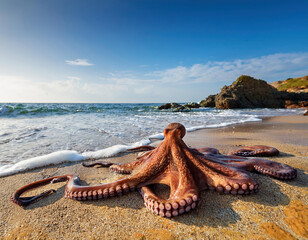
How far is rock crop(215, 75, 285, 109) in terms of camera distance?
31264 mm

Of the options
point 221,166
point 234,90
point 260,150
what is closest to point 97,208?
point 221,166

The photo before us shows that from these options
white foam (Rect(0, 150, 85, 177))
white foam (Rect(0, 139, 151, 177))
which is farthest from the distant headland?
white foam (Rect(0, 150, 85, 177))

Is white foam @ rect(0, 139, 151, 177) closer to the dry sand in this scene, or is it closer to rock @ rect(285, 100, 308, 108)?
the dry sand

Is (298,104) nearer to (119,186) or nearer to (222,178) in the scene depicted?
(222,178)

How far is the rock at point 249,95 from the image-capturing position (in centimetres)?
3126

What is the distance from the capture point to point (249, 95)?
34.4 m

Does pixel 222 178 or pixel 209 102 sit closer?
pixel 222 178

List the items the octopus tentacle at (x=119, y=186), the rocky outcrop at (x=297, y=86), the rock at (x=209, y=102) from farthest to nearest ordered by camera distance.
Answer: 1. the rocky outcrop at (x=297, y=86)
2. the rock at (x=209, y=102)
3. the octopus tentacle at (x=119, y=186)

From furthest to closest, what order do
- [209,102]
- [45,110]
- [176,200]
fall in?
[209,102] < [45,110] < [176,200]

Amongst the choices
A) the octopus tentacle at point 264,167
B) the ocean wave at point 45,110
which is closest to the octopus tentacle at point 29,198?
the octopus tentacle at point 264,167

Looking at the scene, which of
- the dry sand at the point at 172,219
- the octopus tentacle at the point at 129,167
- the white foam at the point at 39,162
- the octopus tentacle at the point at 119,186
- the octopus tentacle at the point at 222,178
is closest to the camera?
the dry sand at the point at 172,219

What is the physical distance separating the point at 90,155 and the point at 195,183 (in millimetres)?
3161

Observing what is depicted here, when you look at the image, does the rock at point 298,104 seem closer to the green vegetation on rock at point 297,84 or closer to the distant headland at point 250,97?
the distant headland at point 250,97

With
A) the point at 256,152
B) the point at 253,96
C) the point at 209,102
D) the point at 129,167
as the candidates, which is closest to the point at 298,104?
the point at 253,96
